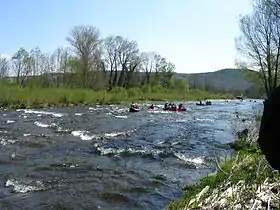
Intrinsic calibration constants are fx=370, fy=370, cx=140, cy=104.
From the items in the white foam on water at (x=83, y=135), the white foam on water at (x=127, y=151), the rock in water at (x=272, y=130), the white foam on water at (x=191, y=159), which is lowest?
the white foam on water at (x=83, y=135)

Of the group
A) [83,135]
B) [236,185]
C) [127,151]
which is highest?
[236,185]

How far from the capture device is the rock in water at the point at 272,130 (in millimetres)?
2426

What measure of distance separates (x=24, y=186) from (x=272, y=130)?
9.93 meters

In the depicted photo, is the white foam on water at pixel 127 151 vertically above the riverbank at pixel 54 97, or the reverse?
the riverbank at pixel 54 97

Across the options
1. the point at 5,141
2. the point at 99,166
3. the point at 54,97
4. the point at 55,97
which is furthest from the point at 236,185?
the point at 55,97

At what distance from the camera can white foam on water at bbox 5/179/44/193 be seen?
1077 centimetres

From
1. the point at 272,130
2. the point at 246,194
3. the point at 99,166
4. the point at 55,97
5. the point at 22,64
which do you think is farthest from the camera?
the point at 22,64

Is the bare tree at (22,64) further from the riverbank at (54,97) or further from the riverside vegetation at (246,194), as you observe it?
the riverside vegetation at (246,194)

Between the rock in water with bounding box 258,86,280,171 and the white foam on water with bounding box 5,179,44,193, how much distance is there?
9389 millimetres

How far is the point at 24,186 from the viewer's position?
36.4ft

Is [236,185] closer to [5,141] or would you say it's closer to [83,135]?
[5,141]

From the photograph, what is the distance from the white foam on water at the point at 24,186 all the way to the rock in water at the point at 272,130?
9.39 metres

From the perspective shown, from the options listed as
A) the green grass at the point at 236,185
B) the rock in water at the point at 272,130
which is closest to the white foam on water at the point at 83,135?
the green grass at the point at 236,185

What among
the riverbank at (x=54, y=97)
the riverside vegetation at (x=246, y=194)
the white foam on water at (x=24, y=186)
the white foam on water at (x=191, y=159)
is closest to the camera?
the riverside vegetation at (x=246, y=194)
